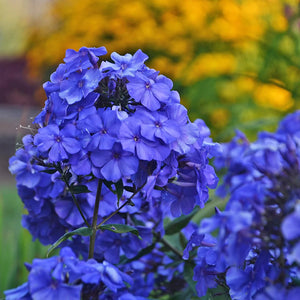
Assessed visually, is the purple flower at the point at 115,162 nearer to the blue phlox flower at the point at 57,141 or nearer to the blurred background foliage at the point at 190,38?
the blue phlox flower at the point at 57,141

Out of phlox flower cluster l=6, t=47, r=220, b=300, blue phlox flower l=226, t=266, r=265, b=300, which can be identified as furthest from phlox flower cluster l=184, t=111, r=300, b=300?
phlox flower cluster l=6, t=47, r=220, b=300

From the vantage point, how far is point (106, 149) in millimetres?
615

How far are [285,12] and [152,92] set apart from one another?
146 centimetres

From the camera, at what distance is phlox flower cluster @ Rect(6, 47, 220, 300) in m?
0.58

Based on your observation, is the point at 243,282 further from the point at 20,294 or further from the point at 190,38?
the point at 190,38

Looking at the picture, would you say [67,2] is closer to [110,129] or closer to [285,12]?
[285,12]

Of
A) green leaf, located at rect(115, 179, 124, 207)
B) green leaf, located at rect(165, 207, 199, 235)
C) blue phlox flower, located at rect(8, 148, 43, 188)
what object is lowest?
green leaf, located at rect(115, 179, 124, 207)

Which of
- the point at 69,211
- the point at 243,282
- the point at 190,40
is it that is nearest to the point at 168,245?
the point at 69,211

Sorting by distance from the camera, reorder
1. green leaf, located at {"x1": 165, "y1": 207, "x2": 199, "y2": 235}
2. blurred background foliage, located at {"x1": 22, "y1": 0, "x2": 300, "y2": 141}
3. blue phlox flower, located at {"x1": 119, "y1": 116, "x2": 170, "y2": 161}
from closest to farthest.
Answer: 1. blue phlox flower, located at {"x1": 119, "y1": 116, "x2": 170, "y2": 161}
2. green leaf, located at {"x1": 165, "y1": 207, "x2": 199, "y2": 235}
3. blurred background foliage, located at {"x1": 22, "y1": 0, "x2": 300, "y2": 141}

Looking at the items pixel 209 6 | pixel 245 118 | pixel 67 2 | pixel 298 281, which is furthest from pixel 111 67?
pixel 67 2

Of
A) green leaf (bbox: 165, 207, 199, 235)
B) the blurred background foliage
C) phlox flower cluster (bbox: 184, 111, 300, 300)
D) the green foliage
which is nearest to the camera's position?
phlox flower cluster (bbox: 184, 111, 300, 300)

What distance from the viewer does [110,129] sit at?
2.03 ft

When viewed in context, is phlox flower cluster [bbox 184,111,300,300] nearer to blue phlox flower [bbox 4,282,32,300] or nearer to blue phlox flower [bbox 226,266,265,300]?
blue phlox flower [bbox 226,266,265,300]

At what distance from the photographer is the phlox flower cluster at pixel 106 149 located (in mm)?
579
